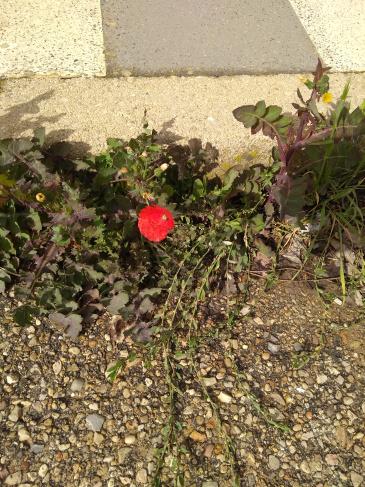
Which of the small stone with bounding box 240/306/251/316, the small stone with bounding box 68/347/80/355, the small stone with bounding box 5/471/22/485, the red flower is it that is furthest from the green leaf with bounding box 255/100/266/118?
the small stone with bounding box 5/471/22/485

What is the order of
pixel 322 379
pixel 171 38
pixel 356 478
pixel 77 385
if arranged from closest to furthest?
pixel 356 478 < pixel 77 385 < pixel 322 379 < pixel 171 38

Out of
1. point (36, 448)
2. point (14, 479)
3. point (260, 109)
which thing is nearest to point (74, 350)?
point (36, 448)

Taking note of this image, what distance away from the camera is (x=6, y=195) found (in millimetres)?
1725

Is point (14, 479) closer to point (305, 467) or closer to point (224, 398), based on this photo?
point (224, 398)

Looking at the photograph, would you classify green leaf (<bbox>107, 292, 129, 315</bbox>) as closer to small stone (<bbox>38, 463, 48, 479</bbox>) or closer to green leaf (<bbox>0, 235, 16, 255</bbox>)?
green leaf (<bbox>0, 235, 16, 255</bbox>)

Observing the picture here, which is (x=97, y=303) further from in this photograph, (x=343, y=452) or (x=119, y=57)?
(x=119, y=57)

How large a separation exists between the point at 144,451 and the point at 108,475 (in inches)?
5.2

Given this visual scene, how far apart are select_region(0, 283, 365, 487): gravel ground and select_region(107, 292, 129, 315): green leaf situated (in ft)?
Answer: 0.47

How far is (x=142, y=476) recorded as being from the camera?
1.50 meters

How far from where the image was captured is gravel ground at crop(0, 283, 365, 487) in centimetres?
153

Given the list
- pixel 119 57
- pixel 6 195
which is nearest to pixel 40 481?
pixel 6 195

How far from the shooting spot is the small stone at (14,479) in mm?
1462

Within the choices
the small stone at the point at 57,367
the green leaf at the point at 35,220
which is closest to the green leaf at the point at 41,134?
the green leaf at the point at 35,220

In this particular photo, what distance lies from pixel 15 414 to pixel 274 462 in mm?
873
